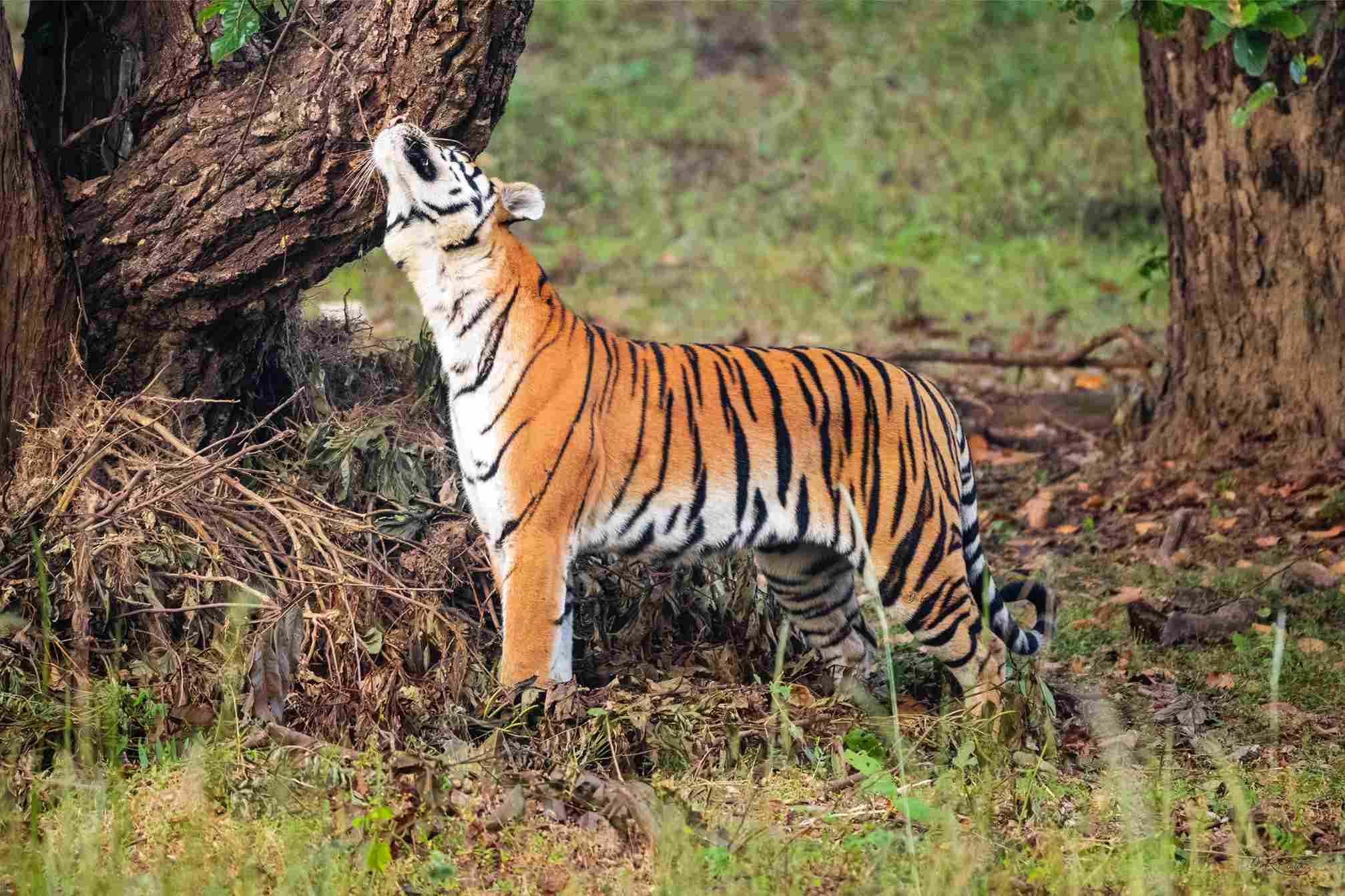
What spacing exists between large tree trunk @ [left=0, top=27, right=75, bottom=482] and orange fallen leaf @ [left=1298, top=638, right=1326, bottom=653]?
427 centimetres

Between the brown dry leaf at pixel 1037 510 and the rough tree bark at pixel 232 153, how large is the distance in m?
3.33

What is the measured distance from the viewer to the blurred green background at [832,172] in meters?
10.1

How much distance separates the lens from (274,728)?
4.18m

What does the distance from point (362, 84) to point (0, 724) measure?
2075mm

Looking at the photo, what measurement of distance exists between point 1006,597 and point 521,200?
2.01 meters

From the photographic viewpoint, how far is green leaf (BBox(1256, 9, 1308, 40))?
4.98 metres

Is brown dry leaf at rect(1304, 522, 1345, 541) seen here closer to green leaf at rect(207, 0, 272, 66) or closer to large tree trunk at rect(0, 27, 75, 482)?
green leaf at rect(207, 0, 272, 66)

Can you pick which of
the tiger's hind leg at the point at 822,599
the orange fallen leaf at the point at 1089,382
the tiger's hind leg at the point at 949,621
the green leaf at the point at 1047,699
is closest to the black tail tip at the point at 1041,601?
the tiger's hind leg at the point at 949,621

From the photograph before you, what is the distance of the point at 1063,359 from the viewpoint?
317 inches

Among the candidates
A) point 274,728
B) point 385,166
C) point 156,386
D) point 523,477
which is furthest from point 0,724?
point 385,166

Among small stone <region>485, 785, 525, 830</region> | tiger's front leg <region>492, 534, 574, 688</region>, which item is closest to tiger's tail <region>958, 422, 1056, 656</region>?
tiger's front leg <region>492, 534, 574, 688</region>

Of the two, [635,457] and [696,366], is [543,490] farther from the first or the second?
[696,366]

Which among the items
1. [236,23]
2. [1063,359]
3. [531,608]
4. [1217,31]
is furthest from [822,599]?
[1063,359]

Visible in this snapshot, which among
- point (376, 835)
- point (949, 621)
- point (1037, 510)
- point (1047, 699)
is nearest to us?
point (376, 835)
